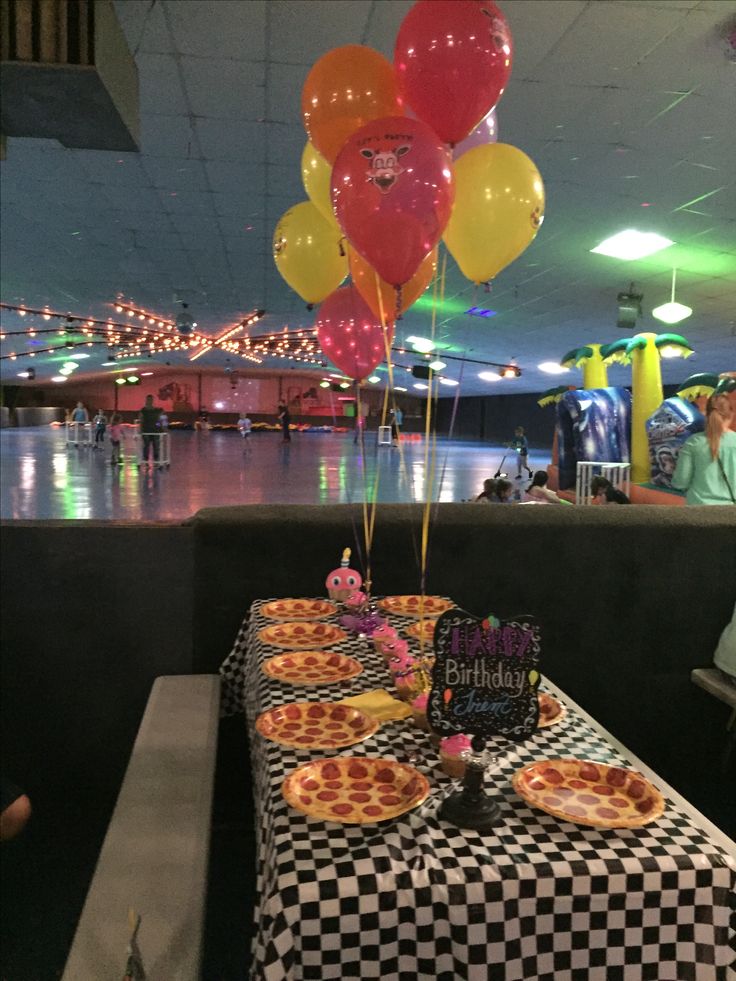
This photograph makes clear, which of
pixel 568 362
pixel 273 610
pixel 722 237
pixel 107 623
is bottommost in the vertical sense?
pixel 107 623

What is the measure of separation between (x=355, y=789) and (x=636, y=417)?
6923 millimetres

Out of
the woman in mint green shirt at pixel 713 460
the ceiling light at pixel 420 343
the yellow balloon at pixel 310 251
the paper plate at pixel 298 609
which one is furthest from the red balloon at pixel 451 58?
the ceiling light at pixel 420 343

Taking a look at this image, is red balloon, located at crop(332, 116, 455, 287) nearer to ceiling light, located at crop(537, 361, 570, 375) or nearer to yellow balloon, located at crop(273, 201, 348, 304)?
yellow balloon, located at crop(273, 201, 348, 304)

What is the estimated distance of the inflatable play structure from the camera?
6602 millimetres

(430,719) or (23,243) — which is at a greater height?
(23,243)

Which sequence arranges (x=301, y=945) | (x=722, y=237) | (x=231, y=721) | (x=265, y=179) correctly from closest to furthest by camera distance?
1. (x=301, y=945)
2. (x=231, y=721)
3. (x=265, y=179)
4. (x=722, y=237)

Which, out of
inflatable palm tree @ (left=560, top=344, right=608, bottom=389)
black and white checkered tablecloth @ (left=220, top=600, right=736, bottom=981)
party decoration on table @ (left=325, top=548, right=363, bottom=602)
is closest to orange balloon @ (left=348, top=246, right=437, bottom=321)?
party decoration on table @ (left=325, top=548, right=363, bottom=602)

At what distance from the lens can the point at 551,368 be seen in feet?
65.8

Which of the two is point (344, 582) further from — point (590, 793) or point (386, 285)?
point (590, 793)

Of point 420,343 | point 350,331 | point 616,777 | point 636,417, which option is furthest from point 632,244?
point 420,343

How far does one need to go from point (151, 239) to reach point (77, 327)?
31.7ft

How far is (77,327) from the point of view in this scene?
17750 millimetres

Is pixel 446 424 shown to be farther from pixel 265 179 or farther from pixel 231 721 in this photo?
pixel 231 721

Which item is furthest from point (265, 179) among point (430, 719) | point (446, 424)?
point (446, 424)
